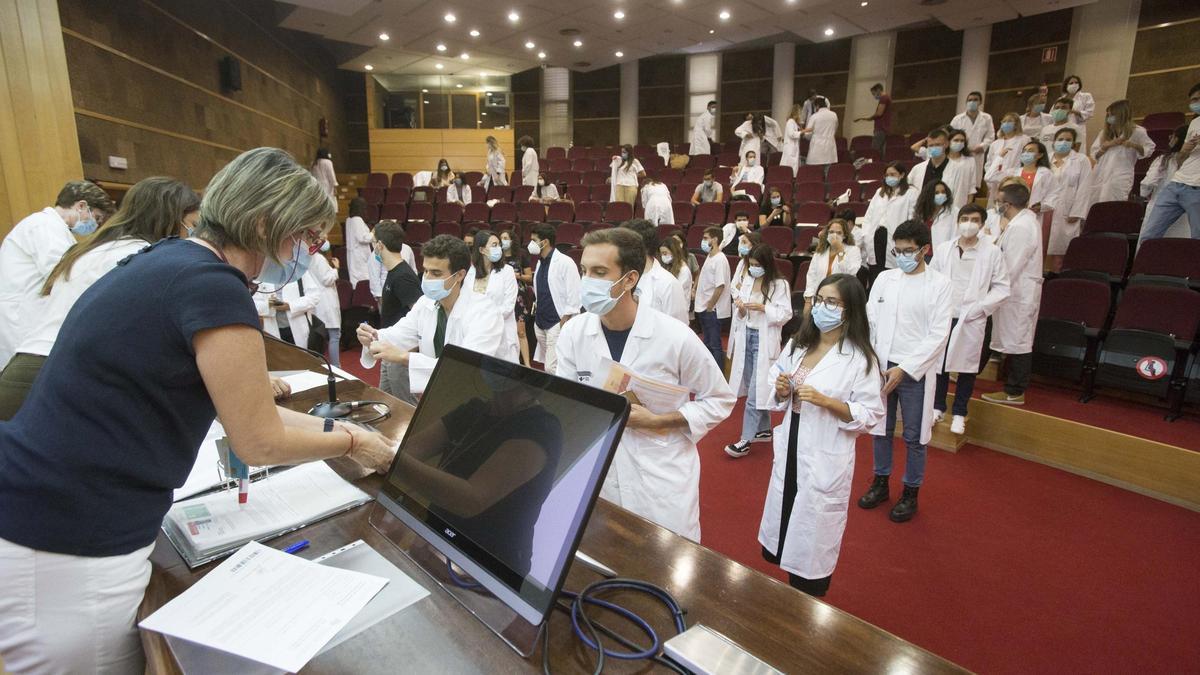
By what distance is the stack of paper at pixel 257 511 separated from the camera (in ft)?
3.58

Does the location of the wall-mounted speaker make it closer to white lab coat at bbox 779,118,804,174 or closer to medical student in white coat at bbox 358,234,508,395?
medical student in white coat at bbox 358,234,508,395

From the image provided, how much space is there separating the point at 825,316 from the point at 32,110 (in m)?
6.76

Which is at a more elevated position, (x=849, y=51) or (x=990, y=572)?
(x=849, y=51)

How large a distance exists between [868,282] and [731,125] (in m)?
9.15

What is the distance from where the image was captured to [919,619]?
7.63ft

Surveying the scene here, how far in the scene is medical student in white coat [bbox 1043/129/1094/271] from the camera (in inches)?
214

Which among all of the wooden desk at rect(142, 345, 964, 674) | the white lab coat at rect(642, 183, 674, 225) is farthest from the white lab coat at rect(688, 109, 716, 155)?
the wooden desk at rect(142, 345, 964, 674)

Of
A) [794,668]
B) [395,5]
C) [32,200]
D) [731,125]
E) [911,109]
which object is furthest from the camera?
[731,125]

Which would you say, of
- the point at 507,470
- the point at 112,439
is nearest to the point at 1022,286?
the point at 507,470

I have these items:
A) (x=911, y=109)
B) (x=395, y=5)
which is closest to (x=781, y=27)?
(x=911, y=109)

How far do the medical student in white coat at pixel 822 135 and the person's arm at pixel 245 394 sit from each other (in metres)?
10.3

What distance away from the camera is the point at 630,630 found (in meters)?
0.88

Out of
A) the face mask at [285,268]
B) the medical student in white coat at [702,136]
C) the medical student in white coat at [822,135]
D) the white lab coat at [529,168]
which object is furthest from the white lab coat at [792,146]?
the face mask at [285,268]

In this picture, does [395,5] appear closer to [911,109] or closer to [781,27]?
[781,27]
